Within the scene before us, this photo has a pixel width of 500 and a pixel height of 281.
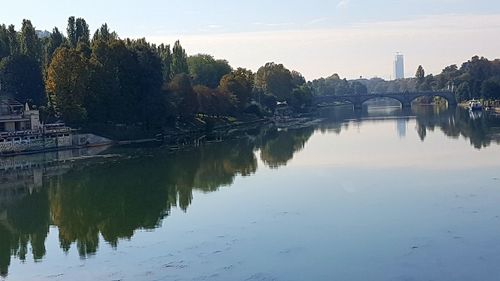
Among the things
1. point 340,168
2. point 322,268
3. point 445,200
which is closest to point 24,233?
point 322,268

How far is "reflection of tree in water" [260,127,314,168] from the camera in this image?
31.9 meters

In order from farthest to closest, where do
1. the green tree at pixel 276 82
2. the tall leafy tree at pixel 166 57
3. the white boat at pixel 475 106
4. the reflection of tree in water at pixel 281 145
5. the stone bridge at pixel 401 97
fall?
the stone bridge at pixel 401 97 → the green tree at pixel 276 82 → the white boat at pixel 475 106 → the tall leafy tree at pixel 166 57 → the reflection of tree in water at pixel 281 145

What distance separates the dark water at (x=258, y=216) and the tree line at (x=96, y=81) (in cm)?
876

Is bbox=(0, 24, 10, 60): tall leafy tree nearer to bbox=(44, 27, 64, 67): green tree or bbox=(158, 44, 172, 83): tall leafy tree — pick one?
bbox=(44, 27, 64, 67): green tree

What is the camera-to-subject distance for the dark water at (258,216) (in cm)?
1266

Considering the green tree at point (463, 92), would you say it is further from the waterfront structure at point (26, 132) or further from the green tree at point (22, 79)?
the waterfront structure at point (26, 132)

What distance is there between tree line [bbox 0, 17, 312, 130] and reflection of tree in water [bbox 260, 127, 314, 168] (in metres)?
6.91

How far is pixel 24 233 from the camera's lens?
1719 cm

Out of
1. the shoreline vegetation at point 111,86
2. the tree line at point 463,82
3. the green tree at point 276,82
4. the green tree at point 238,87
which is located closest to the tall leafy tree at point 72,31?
the shoreline vegetation at point 111,86

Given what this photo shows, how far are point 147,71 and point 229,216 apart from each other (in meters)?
27.2

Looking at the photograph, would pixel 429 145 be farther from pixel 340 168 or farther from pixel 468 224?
pixel 468 224

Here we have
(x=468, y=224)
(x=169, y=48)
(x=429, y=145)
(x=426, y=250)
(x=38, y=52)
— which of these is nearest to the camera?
(x=426, y=250)

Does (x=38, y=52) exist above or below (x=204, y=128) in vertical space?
above

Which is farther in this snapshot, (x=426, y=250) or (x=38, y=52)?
(x=38, y=52)
